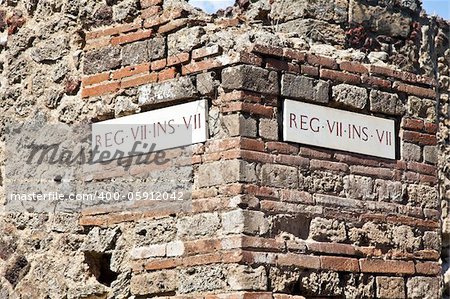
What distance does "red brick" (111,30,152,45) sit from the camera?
23.4 feet

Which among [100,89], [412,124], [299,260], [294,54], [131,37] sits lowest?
[299,260]

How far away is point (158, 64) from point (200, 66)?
0.35 meters

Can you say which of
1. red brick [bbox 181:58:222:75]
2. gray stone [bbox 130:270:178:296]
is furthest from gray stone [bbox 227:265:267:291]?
red brick [bbox 181:58:222:75]

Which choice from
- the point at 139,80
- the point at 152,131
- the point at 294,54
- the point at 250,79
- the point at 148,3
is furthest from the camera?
the point at 148,3

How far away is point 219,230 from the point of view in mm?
6555

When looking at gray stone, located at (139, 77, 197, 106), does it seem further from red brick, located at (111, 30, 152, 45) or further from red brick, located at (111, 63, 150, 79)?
red brick, located at (111, 30, 152, 45)

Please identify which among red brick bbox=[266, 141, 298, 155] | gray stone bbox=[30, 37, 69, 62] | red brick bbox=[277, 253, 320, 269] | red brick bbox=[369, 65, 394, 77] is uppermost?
gray stone bbox=[30, 37, 69, 62]

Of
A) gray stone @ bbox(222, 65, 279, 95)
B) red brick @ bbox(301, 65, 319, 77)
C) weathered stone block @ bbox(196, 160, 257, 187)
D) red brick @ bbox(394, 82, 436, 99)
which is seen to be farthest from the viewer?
red brick @ bbox(394, 82, 436, 99)

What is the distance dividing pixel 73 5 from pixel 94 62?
0.48 m

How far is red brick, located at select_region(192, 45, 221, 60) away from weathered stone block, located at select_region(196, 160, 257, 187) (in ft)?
2.13

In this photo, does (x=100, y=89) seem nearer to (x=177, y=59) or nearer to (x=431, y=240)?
(x=177, y=59)

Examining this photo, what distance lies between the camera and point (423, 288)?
23.5 ft

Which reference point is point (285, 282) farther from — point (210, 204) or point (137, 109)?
point (137, 109)

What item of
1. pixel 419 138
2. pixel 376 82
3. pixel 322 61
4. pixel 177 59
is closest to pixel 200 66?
pixel 177 59
